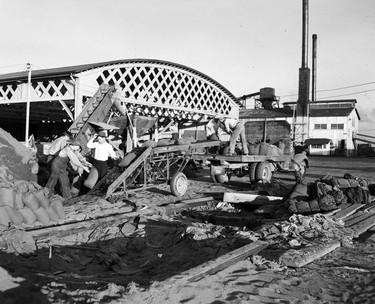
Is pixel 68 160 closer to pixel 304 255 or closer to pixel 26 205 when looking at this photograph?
pixel 26 205

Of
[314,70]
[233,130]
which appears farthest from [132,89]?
[314,70]

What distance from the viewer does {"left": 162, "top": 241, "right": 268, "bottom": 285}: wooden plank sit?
3.81 meters

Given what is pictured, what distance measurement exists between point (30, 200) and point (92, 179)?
9.67ft

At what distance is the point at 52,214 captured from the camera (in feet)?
23.1

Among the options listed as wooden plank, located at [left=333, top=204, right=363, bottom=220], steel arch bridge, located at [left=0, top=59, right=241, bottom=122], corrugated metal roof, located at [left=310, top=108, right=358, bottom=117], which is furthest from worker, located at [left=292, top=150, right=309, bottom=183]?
corrugated metal roof, located at [left=310, top=108, right=358, bottom=117]

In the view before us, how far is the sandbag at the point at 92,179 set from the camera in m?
9.62

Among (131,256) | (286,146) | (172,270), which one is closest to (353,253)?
(172,270)

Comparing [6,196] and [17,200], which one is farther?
[17,200]

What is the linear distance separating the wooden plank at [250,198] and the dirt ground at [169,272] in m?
2.88

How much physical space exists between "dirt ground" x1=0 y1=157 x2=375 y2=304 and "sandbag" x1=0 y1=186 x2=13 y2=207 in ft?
3.90

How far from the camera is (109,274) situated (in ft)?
15.5

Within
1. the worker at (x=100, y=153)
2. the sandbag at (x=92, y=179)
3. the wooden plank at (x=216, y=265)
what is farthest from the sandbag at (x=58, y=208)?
the wooden plank at (x=216, y=265)

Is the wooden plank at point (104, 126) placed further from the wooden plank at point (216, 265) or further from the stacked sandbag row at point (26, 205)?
the wooden plank at point (216, 265)

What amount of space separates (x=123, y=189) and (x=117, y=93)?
4.13 meters
